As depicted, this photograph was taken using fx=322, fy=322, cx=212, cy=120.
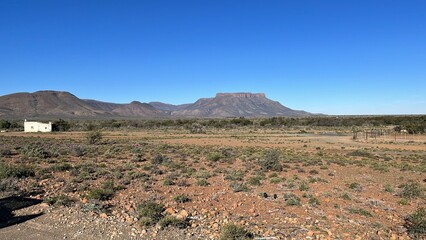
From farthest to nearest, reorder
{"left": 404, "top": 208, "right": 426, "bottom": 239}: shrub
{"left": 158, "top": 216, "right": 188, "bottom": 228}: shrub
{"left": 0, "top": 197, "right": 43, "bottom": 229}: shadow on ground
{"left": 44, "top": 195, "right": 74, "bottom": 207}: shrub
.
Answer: {"left": 44, "top": 195, "right": 74, "bottom": 207}: shrub → {"left": 0, "top": 197, "right": 43, "bottom": 229}: shadow on ground → {"left": 158, "top": 216, "right": 188, "bottom": 228}: shrub → {"left": 404, "top": 208, "right": 426, "bottom": 239}: shrub

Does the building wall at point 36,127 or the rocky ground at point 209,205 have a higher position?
the building wall at point 36,127

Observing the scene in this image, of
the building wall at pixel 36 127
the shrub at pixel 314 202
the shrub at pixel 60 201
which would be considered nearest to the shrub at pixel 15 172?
the shrub at pixel 60 201

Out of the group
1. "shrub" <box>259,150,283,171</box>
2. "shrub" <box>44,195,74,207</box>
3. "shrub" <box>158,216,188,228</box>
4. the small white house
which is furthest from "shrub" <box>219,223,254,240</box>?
the small white house

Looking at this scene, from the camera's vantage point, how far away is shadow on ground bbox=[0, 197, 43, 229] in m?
8.60

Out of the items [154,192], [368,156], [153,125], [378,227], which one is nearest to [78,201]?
[154,192]

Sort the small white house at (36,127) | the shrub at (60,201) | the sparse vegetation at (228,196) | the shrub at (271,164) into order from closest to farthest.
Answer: the sparse vegetation at (228,196) < the shrub at (60,201) < the shrub at (271,164) < the small white house at (36,127)

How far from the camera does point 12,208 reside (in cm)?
966

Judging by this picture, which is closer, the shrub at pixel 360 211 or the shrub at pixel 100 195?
the shrub at pixel 360 211

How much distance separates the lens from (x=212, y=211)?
9945mm

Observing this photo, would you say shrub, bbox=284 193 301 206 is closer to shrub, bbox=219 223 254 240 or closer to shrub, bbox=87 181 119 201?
shrub, bbox=219 223 254 240

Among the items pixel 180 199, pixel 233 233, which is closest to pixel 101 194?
pixel 180 199

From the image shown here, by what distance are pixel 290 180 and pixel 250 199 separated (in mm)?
4679

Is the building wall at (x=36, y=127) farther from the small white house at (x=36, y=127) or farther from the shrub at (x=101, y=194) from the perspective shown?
the shrub at (x=101, y=194)

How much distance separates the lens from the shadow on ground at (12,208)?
28.2ft
